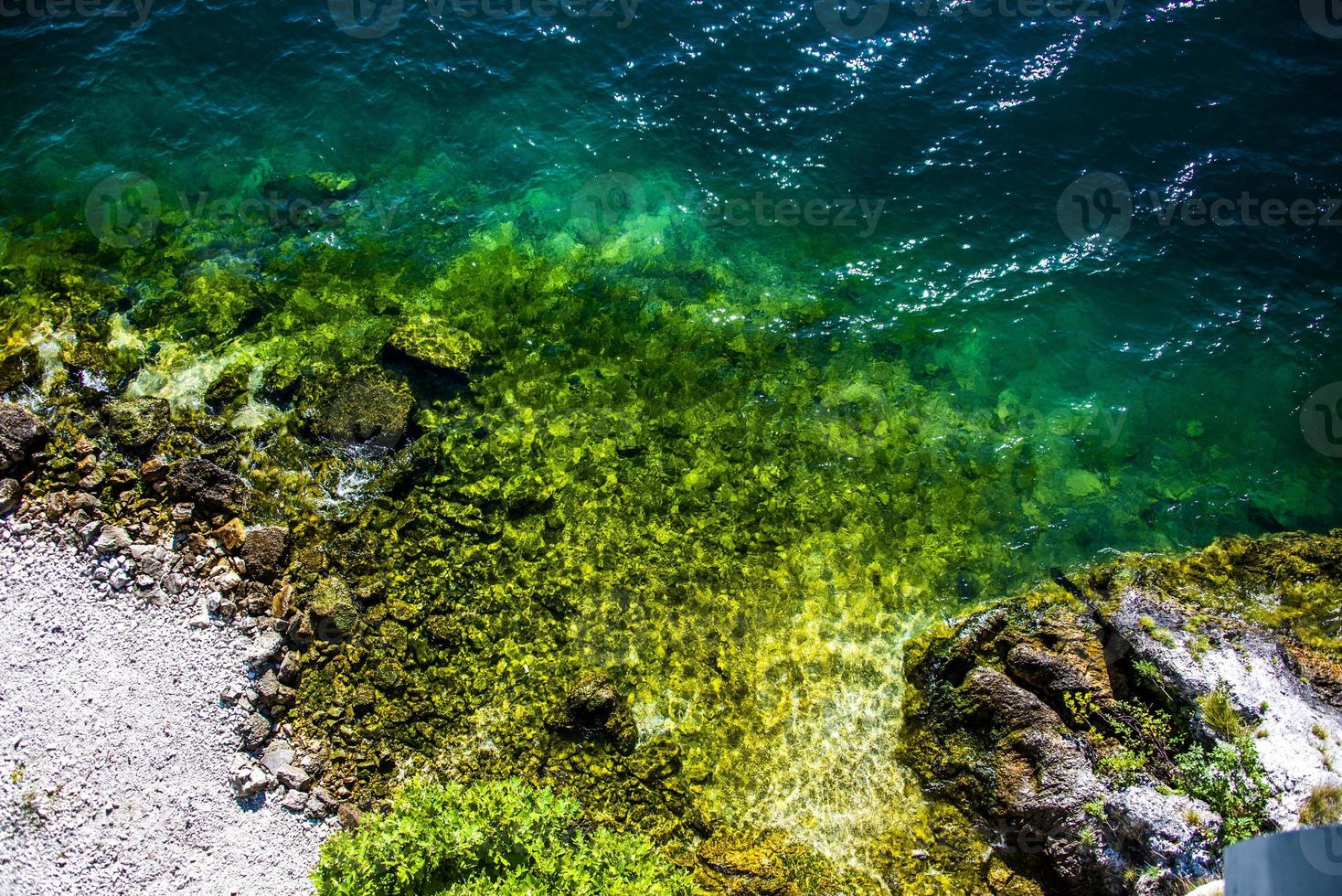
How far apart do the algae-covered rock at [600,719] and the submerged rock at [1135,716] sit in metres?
5.05

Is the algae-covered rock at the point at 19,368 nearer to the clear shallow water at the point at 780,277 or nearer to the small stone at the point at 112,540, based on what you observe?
the clear shallow water at the point at 780,277

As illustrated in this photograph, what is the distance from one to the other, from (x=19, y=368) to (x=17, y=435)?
2.51 meters

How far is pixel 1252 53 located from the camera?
23125 mm

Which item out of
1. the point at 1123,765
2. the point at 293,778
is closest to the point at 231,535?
the point at 293,778

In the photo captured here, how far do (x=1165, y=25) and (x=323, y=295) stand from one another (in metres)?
24.5

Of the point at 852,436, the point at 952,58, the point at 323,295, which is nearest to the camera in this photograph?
the point at 852,436

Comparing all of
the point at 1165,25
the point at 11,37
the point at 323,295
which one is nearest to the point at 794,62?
the point at 1165,25

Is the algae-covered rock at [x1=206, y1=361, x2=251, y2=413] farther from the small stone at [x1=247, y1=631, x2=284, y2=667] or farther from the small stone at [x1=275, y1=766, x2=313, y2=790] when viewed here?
the small stone at [x1=275, y1=766, x2=313, y2=790]

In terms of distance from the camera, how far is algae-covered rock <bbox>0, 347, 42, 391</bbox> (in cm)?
1764

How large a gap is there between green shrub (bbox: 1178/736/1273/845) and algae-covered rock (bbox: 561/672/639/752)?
9004 mm

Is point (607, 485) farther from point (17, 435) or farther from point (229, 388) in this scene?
point (17, 435)

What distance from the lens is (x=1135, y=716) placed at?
46.0 ft

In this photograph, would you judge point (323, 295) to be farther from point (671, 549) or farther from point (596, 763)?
point (596, 763)

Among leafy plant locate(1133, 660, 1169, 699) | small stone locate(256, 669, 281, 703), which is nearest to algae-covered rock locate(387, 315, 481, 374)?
small stone locate(256, 669, 281, 703)
